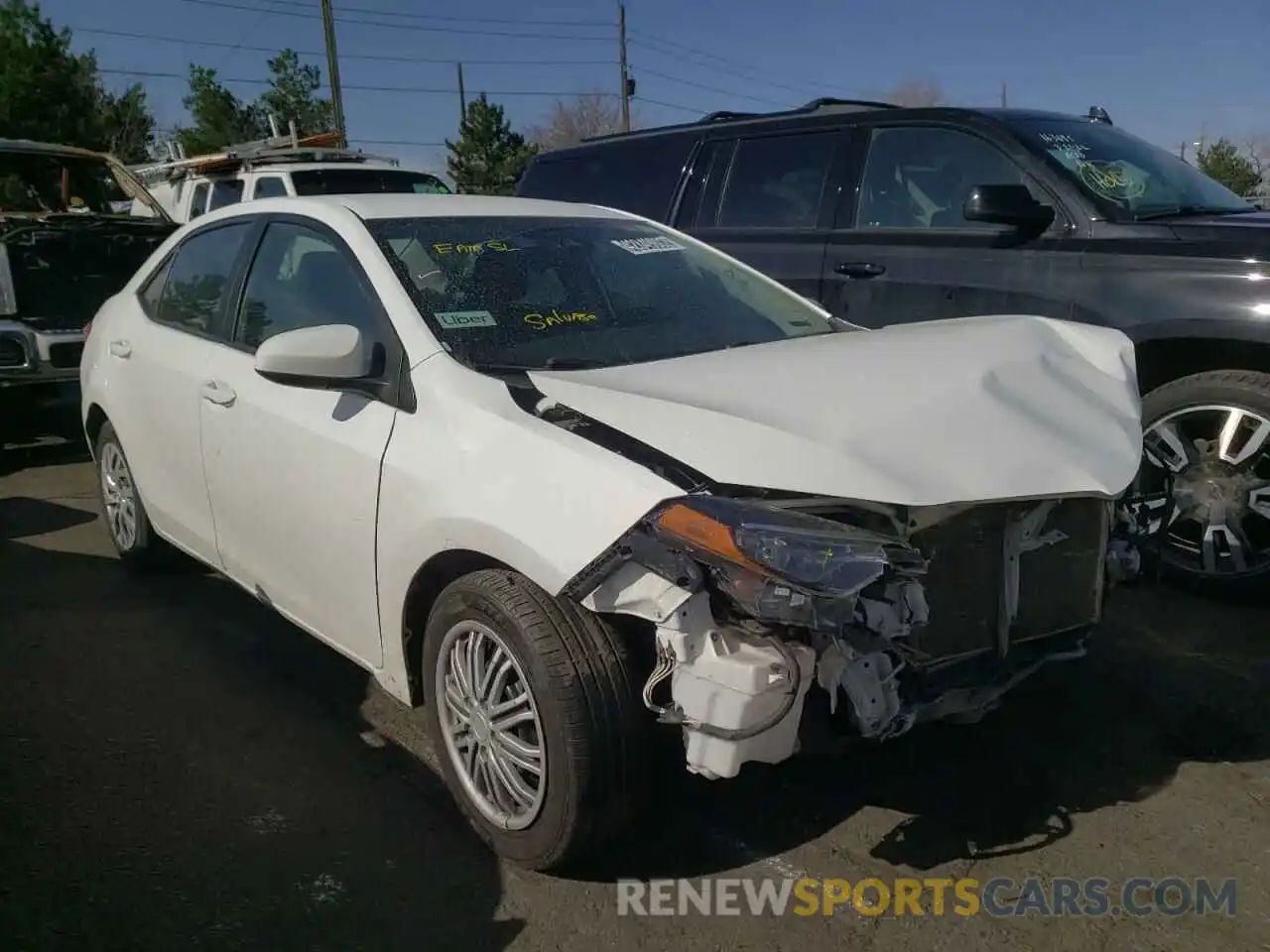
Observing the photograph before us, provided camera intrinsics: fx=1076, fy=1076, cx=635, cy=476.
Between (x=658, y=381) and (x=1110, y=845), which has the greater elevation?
(x=658, y=381)

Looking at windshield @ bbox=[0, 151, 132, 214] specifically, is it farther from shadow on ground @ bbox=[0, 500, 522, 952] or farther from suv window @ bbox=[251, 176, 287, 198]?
shadow on ground @ bbox=[0, 500, 522, 952]

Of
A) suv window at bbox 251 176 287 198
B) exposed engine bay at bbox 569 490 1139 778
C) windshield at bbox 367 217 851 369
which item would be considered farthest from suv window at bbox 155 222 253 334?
suv window at bbox 251 176 287 198

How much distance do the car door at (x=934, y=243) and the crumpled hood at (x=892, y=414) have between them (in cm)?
148

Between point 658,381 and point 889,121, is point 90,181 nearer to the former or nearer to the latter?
point 889,121

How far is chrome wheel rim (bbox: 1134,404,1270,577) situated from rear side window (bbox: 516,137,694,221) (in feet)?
10.1

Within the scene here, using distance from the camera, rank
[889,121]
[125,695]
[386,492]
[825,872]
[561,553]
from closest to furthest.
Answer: [561,553]
[825,872]
[386,492]
[125,695]
[889,121]

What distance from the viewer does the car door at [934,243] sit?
4.59 m

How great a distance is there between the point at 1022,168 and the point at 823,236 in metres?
1.04

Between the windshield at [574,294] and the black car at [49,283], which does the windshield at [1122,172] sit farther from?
the black car at [49,283]

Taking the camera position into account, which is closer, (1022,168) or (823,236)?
(1022,168)

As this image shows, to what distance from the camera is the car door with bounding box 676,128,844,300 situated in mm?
5484

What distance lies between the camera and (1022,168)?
4738mm

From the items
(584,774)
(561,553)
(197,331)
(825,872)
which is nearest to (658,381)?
(561,553)

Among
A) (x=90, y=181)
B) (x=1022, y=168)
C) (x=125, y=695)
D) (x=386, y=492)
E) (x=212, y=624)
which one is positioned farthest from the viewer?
(x=90, y=181)
